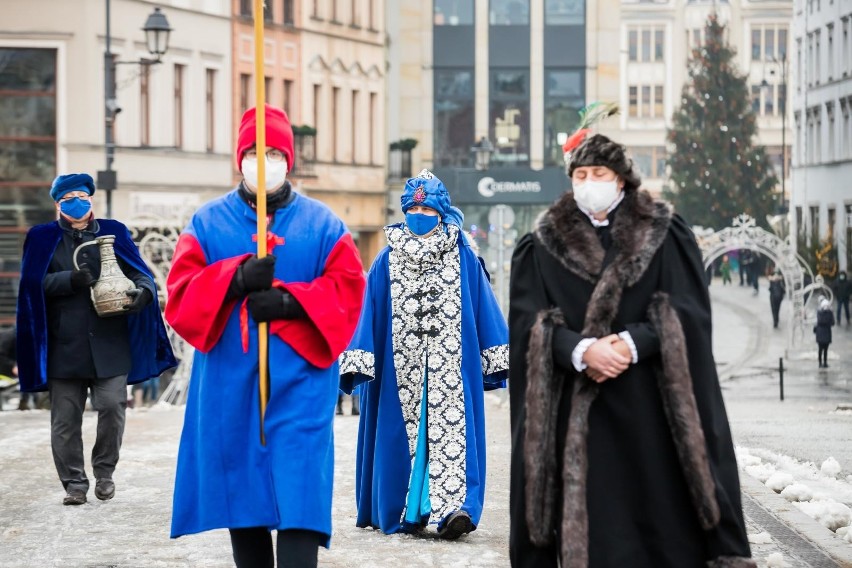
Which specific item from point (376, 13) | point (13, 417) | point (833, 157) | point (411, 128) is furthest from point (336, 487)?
point (833, 157)

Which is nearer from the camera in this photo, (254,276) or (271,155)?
(254,276)

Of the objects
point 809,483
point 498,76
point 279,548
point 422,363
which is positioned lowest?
point 809,483

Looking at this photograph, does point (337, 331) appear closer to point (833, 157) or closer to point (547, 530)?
point (547, 530)

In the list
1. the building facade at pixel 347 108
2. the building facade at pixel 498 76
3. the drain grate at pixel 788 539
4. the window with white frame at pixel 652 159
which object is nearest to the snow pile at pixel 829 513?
the drain grate at pixel 788 539

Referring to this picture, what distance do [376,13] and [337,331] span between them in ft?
156

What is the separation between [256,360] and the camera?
23.9 ft

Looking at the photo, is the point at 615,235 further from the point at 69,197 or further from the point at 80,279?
the point at 69,197

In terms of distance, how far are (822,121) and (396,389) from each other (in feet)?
202

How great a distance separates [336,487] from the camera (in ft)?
38.9

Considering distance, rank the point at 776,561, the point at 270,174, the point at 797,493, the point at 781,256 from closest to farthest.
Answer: the point at 270,174
the point at 776,561
the point at 797,493
the point at 781,256

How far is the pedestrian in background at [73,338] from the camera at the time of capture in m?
11.0

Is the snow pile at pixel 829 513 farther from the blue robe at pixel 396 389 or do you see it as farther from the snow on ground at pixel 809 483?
the blue robe at pixel 396 389

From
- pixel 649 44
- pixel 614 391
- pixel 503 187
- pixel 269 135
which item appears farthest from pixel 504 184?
pixel 649 44

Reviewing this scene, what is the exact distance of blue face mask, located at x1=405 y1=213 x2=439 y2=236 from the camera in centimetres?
1023
